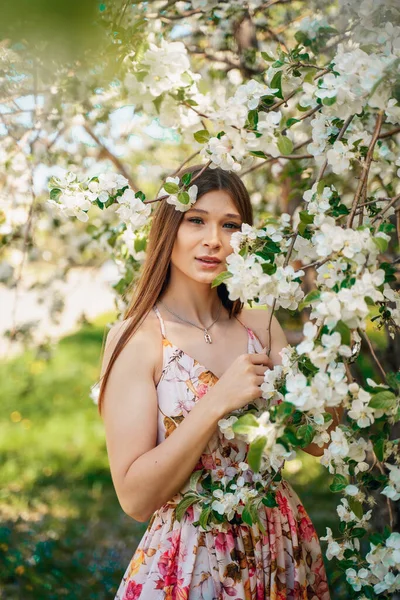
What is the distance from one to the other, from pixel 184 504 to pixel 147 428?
20 centimetres

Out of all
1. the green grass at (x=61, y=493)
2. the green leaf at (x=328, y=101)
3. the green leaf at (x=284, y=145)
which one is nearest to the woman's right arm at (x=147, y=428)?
the green leaf at (x=284, y=145)

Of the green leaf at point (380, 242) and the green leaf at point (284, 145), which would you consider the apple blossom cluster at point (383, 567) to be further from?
the green leaf at point (284, 145)

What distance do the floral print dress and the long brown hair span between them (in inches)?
5.9

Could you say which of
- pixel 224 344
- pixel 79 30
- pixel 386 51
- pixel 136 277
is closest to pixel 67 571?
pixel 136 277

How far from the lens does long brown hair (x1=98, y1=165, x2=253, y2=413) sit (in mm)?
1795

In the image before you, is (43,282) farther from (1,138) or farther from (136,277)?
(136,277)

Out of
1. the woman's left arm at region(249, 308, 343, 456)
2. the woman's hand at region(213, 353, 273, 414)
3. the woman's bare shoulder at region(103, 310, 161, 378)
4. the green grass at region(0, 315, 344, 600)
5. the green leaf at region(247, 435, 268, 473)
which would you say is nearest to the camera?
the green leaf at region(247, 435, 268, 473)

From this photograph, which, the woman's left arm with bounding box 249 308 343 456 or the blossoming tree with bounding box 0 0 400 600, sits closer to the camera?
the blossoming tree with bounding box 0 0 400 600

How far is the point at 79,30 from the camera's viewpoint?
73 centimetres

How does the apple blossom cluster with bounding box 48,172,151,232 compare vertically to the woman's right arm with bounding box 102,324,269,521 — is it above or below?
above

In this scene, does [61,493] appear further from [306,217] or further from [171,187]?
[306,217]

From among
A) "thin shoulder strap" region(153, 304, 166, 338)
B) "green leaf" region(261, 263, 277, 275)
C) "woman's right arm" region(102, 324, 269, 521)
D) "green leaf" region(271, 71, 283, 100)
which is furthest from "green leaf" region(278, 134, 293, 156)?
"thin shoulder strap" region(153, 304, 166, 338)

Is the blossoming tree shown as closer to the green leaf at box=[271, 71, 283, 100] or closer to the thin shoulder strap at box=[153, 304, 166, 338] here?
the green leaf at box=[271, 71, 283, 100]

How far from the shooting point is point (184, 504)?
1543mm
